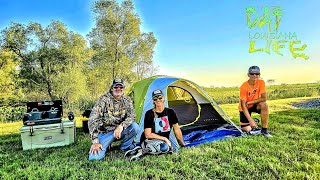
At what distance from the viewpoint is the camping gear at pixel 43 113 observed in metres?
4.71

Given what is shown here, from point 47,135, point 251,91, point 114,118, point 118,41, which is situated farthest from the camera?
point 118,41

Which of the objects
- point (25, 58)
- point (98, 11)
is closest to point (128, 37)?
point (98, 11)

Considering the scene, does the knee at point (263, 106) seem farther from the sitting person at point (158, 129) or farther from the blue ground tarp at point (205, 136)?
the sitting person at point (158, 129)

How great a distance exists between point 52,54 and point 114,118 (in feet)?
56.7

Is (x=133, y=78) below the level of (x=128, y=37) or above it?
below

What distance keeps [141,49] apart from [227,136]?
13.2 meters

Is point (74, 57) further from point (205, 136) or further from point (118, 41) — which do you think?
point (205, 136)

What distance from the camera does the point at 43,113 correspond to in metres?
5.02

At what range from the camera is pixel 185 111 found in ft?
21.1

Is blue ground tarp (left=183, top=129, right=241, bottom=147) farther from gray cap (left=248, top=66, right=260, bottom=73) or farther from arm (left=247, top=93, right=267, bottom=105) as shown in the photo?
gray cap (left=248, top=66, right=260, bottom=73)

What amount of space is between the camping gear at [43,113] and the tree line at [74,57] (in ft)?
37.8

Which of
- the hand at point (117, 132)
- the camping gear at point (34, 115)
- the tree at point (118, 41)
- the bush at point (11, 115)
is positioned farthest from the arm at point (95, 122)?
the tree at point (118, 41)

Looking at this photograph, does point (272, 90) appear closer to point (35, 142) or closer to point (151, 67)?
point (151, 67)

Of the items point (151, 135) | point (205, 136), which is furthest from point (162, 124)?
point (205, 136)
